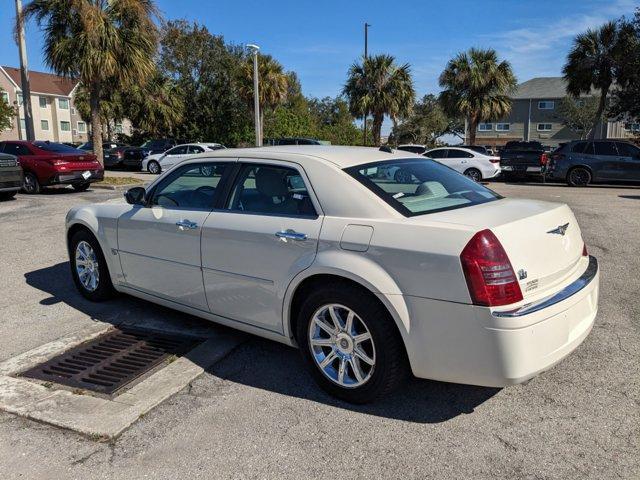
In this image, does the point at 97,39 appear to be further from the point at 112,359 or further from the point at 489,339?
the point at 489,339

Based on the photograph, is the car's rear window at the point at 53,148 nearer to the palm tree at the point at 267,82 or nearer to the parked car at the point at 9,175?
the parked car at the point at 9,175

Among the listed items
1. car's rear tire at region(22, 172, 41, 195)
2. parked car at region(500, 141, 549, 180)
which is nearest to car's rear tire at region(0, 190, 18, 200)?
car's rear tire at region(22, 172, 41, 195)

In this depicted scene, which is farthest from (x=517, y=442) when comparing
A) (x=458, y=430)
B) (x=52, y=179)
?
(x=52, y=179)

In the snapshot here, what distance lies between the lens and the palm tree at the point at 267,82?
32.7 m

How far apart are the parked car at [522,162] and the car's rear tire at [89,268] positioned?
60.9ft

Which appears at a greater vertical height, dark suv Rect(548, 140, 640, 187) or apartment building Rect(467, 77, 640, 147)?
apartment building Rect(467, 77, 640, 147)

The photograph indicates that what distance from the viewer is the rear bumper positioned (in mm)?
2770

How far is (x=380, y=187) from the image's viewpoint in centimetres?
343

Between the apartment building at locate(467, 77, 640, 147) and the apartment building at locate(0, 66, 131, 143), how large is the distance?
3970 centimetres

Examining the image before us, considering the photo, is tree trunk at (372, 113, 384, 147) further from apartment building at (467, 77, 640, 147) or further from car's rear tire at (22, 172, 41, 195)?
apartment building at (467, 77, 640, 147)

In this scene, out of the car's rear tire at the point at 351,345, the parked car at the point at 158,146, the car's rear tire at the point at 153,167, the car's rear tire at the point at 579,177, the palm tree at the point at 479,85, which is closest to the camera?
the car's rear tire at the point at 351,345

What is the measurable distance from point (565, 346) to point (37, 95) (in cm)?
6479

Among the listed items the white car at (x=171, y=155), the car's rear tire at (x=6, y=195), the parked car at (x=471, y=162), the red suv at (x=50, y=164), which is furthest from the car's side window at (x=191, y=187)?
the white car at (x=171, y=155)

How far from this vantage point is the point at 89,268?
5.35 meters
